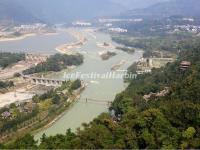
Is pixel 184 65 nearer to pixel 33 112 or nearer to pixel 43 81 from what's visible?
pixel 33 112

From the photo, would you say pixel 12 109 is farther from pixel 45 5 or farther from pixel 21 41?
pixel 45 5

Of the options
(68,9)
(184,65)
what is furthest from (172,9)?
(184,65)

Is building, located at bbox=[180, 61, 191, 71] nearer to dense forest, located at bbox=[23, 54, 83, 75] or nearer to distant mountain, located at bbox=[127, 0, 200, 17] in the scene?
dense forest, located at bbox=[23, 54, 83, 75]

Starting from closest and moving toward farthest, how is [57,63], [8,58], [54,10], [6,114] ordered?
[6,114] < [57,63] < [8,58] < [54,10]

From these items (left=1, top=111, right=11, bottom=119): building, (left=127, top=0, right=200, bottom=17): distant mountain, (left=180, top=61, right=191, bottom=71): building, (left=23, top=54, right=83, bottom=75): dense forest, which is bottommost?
(left=1, top=111, right=11, bottom=119): building

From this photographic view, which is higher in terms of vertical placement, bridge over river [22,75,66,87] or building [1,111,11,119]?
building [1,111,11,119]

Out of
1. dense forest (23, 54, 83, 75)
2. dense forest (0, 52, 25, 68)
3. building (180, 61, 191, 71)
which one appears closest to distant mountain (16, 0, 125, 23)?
dense forest (0, 52, 25, 68)

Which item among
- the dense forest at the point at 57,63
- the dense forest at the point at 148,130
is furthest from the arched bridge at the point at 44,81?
the dense forest at the point at 148,130
